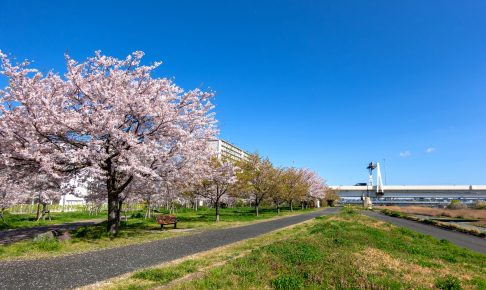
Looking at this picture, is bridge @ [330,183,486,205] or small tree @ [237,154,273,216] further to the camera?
bridge @ [330,183,486,205]

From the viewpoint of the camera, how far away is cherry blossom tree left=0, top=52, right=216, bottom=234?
16.4 meters

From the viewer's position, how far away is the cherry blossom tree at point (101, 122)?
16.4 metres

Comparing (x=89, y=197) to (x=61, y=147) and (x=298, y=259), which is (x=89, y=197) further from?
(x=298, y=259)

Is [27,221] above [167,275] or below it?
below

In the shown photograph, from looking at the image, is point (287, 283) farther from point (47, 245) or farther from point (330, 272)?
point (47, 245)

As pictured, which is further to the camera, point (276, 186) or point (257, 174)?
point (276, 186)

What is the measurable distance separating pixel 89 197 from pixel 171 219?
685 cm

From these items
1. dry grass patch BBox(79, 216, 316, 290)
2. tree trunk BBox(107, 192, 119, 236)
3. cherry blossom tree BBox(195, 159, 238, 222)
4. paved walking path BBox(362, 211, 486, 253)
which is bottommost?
paved walking path BBox(362, 211, 486, 253)

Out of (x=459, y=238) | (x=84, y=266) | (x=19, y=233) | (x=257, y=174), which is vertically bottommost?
(x=459, y=238)

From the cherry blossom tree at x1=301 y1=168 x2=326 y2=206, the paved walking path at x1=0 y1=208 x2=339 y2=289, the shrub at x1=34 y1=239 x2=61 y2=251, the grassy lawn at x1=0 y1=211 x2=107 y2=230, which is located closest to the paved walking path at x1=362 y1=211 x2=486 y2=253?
the paved walking path at x1=0 y1=208 x2=339 y2=289

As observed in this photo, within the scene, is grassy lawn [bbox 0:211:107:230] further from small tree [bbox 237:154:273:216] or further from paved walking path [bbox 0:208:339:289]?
small tree [bbox 237:154:273:216]

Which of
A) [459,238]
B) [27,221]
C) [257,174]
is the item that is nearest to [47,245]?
[27,221]

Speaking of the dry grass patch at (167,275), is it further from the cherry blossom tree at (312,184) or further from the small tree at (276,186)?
the cherry blossom tree at (312,184)

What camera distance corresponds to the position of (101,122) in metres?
16.9
